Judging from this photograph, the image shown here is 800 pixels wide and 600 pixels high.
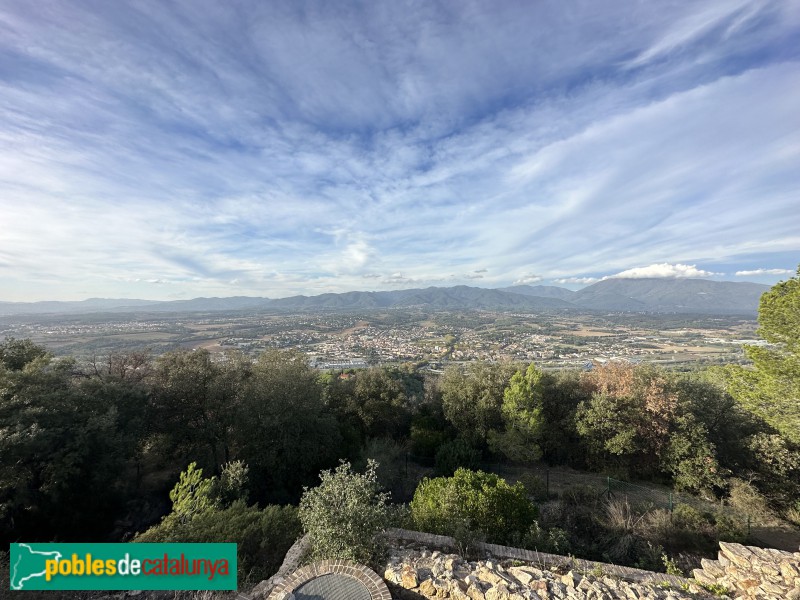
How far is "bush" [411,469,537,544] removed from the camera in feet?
23.4

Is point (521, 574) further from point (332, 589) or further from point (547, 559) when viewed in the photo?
point (332, 589)

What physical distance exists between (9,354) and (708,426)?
2690 centimetres

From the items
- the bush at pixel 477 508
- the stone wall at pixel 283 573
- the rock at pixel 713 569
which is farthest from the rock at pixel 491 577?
the rock at pixel 713 569

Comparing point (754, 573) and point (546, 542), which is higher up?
point (754, 573)

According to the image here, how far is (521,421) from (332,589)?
11.6 m

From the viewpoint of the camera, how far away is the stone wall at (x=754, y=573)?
16.3ft

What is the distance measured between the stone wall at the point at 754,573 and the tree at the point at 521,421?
8.23 meters

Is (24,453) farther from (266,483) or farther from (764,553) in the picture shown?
(764,553)

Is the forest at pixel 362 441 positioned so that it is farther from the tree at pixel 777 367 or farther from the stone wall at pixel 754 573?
the stone wall at pixel 754 573

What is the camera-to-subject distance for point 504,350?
6619cm

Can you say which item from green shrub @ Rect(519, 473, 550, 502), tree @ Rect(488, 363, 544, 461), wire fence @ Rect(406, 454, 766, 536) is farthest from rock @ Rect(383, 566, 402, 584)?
tree @ Rect(488, 363, 544, 461)

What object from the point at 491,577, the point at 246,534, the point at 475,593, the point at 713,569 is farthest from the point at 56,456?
the point at 713,569

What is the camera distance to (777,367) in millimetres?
8344

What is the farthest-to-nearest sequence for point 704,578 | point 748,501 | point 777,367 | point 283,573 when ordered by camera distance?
point 748,501, point 777,367, point 283,573, point 704,578
